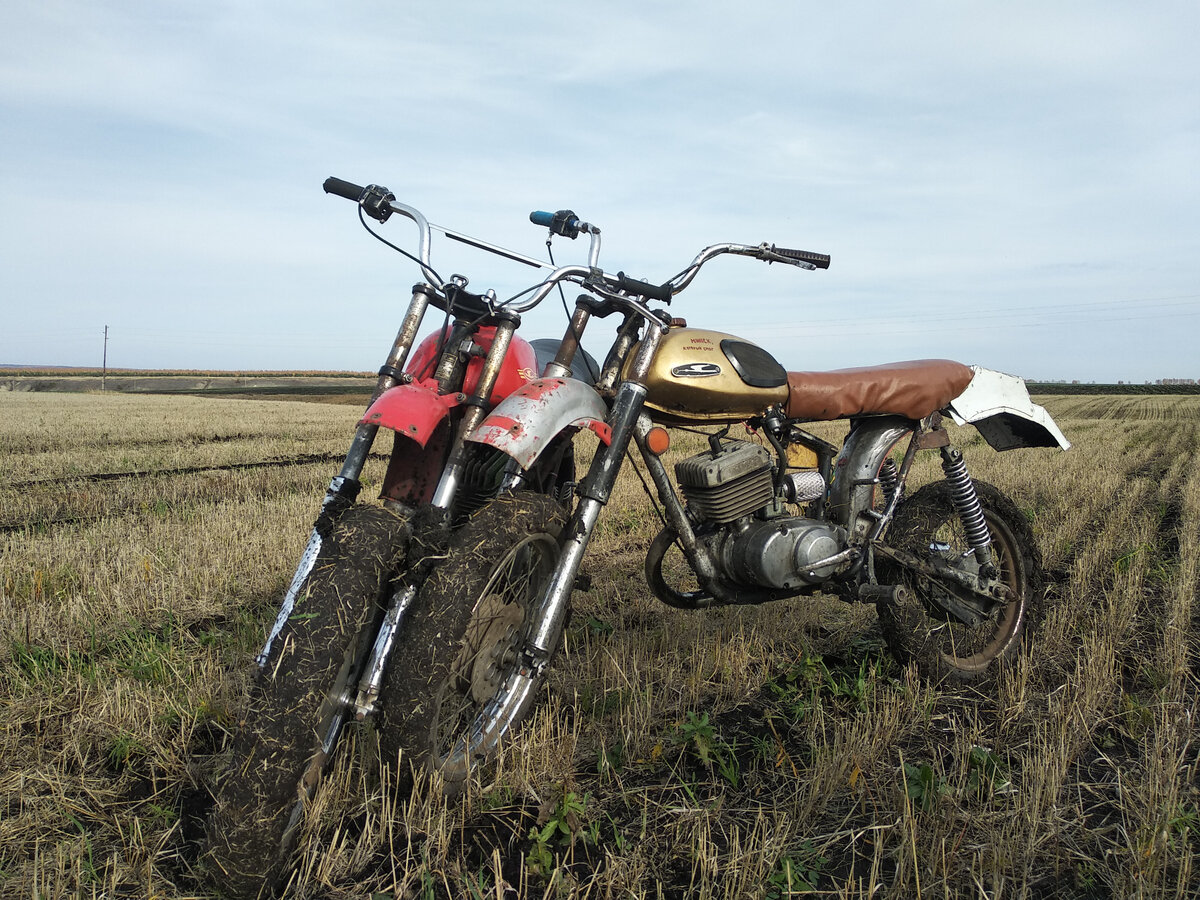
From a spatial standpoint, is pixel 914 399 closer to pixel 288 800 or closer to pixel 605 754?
pixel 605 754

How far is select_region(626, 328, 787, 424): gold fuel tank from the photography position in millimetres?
3271

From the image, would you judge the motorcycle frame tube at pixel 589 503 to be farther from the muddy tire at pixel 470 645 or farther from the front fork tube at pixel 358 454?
the front fork tube at pixel 358 454

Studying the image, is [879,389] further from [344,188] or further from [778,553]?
[344,188]

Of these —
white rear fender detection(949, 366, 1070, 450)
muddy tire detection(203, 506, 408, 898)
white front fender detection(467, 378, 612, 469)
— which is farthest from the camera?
white rear fender detection(949, 366, 1070, 450)

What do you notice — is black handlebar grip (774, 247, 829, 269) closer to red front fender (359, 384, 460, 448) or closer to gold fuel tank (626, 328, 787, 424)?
gold fuel tank (626, 328, 787, 424)

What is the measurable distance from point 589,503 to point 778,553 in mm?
951

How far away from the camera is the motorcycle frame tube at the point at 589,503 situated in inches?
110

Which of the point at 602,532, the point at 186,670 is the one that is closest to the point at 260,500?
the point at 602,532

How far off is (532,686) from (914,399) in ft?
7.58

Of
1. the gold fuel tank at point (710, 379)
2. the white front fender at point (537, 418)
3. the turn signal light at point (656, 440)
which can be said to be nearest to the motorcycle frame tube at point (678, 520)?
the turn signal light at point (656, 440)

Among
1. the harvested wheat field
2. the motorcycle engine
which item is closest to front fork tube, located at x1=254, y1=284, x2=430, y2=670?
the harvested wheat field

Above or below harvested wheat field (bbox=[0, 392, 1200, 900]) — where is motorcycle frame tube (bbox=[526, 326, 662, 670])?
above

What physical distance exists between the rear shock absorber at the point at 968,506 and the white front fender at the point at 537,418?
193cm

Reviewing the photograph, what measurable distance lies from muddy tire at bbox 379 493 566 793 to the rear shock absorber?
2143 mm
